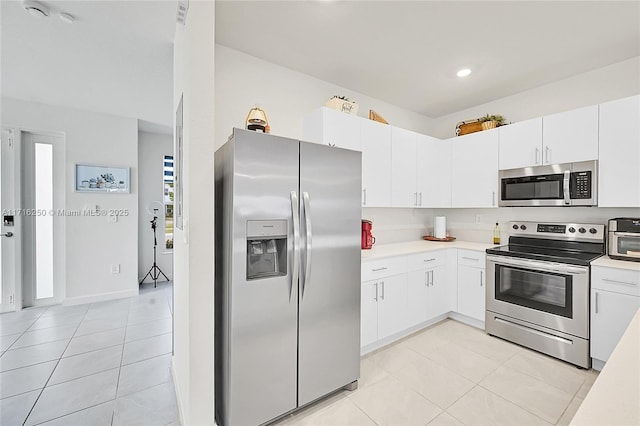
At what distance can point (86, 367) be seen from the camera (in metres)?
2.40

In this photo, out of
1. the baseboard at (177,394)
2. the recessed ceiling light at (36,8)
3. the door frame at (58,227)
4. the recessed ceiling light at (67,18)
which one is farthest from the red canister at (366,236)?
the door frame at (58,227)

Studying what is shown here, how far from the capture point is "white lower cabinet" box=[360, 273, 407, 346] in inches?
100

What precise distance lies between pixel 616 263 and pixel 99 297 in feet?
19.2

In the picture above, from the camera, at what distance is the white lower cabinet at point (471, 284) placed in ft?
10.1

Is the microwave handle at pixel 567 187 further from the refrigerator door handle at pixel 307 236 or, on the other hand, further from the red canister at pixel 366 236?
the refrigerator door handle at pixel 307 236

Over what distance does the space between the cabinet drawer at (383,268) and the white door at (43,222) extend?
414 cm

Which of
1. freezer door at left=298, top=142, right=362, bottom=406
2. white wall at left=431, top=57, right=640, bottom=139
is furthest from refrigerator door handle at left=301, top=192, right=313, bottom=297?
white wall at left=431, top=57, right=640, bottom=139

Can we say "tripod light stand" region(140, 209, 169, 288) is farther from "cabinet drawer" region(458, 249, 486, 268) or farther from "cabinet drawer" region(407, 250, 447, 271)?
"cabinet drawer" region(458, 249, 486, 268)

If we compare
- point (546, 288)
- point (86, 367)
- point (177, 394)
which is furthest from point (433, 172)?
point (86, 367)

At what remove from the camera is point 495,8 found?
6.62 ft

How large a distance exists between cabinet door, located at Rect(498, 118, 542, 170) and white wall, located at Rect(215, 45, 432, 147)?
172cm

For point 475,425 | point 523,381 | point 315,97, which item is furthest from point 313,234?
point 523,381

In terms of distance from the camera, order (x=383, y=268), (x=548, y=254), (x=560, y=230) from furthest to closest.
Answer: (x=560, y=230)
(x=548, y=254)
(x=383, y=268)

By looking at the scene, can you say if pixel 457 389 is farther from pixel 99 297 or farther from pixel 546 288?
pixel 99 297
